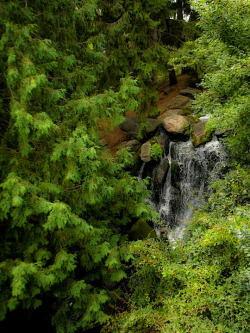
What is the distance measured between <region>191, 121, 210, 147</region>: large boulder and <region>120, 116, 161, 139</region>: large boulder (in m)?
2.08

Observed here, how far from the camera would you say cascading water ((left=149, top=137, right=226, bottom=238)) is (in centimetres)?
1004

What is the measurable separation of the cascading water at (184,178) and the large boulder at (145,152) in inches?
25.8

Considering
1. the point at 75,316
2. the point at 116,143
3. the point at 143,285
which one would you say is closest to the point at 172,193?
the point at 116,143

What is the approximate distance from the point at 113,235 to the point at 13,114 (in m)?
3.99

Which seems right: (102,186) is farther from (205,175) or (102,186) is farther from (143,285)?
(205,175)

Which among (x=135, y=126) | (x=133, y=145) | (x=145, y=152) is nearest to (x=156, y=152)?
(x=145, y=152)

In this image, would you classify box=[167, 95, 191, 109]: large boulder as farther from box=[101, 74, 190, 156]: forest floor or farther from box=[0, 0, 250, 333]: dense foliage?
box=[0, 0, 250, 333]: dense foliage

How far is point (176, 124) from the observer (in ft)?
37.8

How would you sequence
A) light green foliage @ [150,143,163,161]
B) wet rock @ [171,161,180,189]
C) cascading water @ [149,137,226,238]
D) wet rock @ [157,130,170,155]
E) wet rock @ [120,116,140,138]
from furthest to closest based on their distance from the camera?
wet rock @ [120,116,140,138] → wet rock @ [157,130,170,155] → light green foliage @ [150,143,163,161] → wet rock @ [171,161,180,189] → cascading water @ [149,137,226,238]

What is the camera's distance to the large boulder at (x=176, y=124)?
11.3 metres

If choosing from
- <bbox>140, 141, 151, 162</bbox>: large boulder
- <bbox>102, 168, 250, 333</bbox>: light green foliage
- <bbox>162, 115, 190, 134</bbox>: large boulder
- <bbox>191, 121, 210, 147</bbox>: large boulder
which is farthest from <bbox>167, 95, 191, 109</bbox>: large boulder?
<bbox>102, 168, 250, 333</bbox>: light green foliage

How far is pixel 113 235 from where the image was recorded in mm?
6609

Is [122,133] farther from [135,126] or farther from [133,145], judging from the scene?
[133,145]

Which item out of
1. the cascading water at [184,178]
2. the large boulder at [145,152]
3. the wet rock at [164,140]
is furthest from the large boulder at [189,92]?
the large boulder at [145,152]
